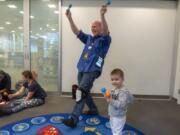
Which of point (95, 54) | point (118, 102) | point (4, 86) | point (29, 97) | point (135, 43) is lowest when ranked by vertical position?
point (29, 97)

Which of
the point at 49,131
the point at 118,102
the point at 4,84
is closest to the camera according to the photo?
the point at 118,102

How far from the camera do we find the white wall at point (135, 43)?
12.0 ft

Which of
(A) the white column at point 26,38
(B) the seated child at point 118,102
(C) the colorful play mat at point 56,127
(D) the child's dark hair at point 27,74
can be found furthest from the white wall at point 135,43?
(B) the seated child at point 118,102

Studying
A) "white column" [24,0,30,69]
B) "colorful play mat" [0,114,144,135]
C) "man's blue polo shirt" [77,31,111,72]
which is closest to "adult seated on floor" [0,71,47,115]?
"colorful play mat" [0,114,144,135]

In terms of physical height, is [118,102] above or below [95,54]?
below

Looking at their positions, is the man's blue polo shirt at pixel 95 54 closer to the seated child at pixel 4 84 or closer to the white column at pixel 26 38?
the seated child at pixel 4 84

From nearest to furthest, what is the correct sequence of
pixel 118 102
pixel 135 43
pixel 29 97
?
pixel 118 102 < pixel 29 97 < pixel 135 43

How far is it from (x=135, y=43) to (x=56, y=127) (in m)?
2.34

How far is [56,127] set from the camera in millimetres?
2211

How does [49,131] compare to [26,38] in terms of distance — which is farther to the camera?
[26,38]

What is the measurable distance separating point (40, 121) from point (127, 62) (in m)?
2.12

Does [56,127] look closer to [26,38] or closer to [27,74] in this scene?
[27,74]

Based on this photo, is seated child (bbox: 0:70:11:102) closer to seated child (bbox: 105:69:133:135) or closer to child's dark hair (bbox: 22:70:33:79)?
child's dark hair (bbox: 22:70:33:79)

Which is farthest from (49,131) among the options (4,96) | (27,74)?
(4,96)
